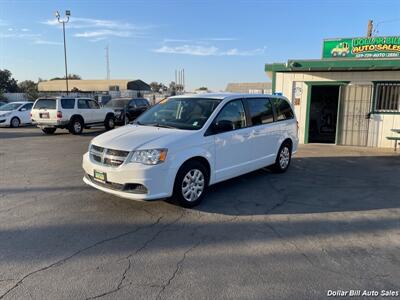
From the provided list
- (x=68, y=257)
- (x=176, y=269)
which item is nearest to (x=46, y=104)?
(x=68, y=257)

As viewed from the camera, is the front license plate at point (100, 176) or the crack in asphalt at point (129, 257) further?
the front license plate at point (100, 176)

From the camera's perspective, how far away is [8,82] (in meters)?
70.1

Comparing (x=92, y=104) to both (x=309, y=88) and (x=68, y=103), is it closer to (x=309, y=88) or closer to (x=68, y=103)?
(x=68, y=103)

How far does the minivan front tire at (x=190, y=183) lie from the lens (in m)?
5.04

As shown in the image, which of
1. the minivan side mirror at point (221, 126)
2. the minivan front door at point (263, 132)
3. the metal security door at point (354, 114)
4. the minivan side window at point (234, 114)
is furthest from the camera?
the metal security door at point (354, 114)

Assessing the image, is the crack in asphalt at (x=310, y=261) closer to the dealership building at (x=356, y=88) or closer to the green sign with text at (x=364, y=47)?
the dealership building at (x=356, y=88)

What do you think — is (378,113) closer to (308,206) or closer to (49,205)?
(308,206)

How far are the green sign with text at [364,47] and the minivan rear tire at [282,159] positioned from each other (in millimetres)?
7978

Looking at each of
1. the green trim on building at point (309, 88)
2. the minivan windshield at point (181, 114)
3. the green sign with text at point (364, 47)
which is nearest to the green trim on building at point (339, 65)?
the green trim on building at point (309, 88)

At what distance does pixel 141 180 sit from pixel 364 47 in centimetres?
1254

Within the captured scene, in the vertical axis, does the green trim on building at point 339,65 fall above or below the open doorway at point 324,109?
above

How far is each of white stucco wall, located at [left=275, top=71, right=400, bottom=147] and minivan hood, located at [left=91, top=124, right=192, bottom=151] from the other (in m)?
8.49

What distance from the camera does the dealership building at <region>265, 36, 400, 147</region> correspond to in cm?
1137

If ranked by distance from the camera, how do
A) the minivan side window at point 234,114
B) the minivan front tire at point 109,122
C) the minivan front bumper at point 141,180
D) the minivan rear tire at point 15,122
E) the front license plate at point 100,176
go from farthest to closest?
the minivan rear tire at point 15,122, the minivan front tire at point 109,122, the minivan side window at point 234,114, the front license plate at point 100,176, the minivan front bumper at point 141,180
